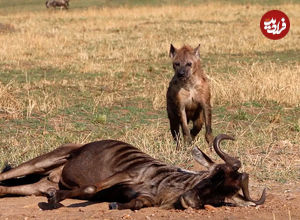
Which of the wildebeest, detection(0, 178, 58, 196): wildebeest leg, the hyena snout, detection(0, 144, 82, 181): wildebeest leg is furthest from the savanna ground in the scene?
the wildebeest

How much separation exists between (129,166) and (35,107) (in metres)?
6.05

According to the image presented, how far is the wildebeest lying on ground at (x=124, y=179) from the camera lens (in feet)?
16.4

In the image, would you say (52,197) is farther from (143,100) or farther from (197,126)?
(143,100)

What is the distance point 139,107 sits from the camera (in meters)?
12.1

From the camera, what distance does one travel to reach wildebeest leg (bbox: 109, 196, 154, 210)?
516cm

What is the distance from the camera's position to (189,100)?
8977 mm

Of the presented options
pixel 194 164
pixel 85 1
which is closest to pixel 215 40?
pixel 194 164

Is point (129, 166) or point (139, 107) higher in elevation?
point (129, 166)

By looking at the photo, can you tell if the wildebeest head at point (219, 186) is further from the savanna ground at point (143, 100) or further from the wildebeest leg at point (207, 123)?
the wildebeest leg at point (207, 123)

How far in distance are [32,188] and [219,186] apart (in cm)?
203

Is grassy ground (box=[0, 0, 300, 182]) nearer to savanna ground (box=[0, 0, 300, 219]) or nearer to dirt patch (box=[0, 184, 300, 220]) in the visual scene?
savanna ground (box=[0, 0, 300, 219])

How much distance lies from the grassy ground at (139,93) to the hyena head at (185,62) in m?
0.98

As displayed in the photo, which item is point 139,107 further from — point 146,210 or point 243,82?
point 146,210

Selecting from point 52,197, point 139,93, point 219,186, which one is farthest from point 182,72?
point 139,93
